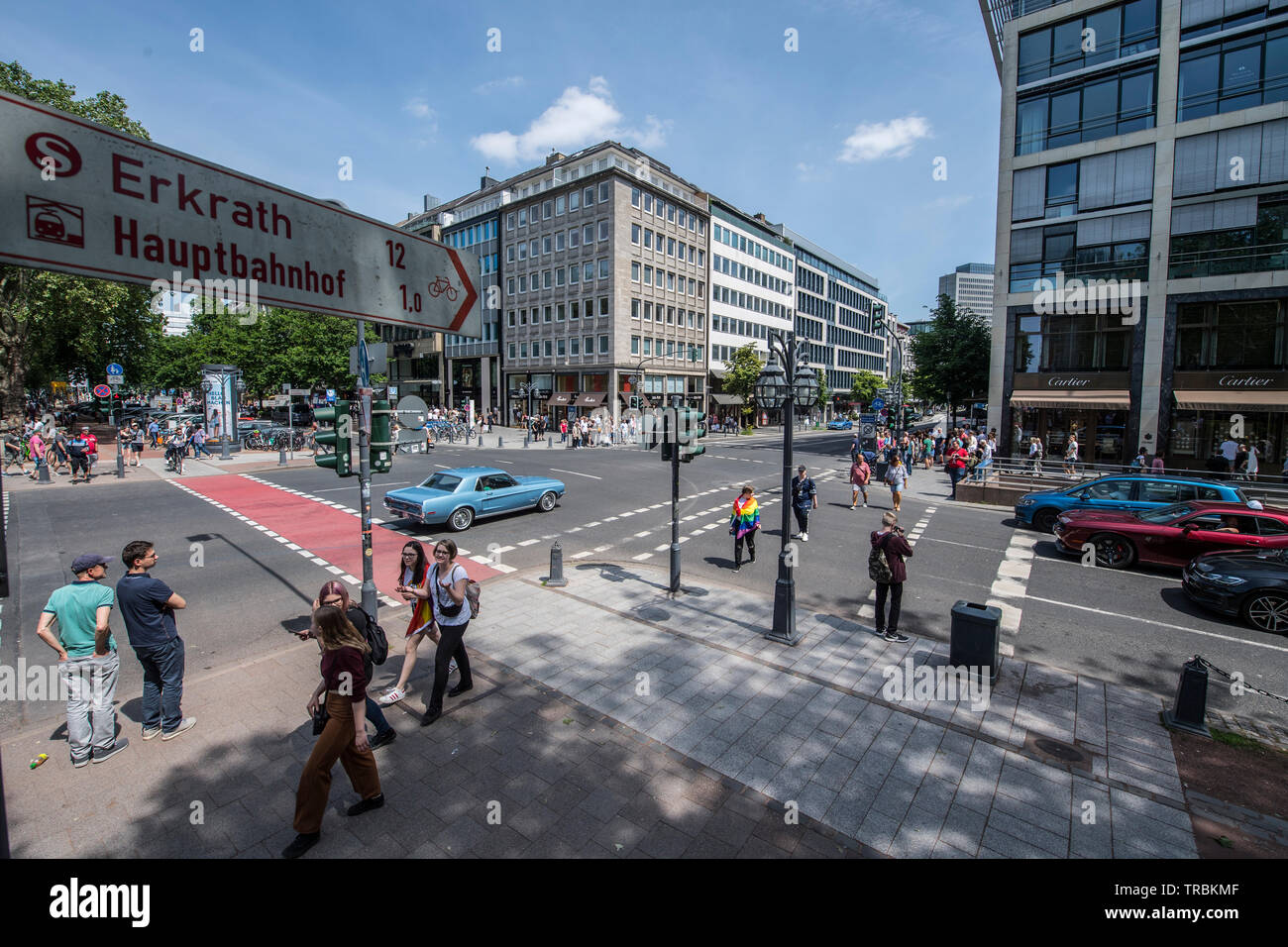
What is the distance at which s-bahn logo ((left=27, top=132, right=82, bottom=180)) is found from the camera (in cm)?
274

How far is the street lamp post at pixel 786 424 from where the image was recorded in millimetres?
8273

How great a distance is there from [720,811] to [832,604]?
18.7 feet

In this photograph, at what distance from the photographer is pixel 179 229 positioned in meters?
3.23

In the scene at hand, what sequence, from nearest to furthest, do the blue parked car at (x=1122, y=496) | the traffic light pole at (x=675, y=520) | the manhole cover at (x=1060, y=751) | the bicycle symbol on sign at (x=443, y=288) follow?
the bicycle symbol on sign at (x=443, y=288), the manhole cover at (x=1060, y=751), the traffic light pole at (x=675, y=520), the blue parked car at (x=1122, y=496)

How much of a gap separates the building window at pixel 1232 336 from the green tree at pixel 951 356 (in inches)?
466

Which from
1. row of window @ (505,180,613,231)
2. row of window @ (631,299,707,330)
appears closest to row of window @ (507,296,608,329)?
row of window @ (631,299,707,330)

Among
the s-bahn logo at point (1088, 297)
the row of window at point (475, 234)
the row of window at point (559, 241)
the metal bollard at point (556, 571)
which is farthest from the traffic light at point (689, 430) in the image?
the row of window at point (475, 234)

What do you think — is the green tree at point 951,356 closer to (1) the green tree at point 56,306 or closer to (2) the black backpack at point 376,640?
(2) the black backpack at point 376,640

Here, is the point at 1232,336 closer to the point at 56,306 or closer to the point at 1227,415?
the point at 1227,415

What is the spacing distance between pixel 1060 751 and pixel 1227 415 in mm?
25158

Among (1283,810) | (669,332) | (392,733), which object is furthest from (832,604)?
(669,332)

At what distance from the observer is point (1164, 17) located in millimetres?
23359

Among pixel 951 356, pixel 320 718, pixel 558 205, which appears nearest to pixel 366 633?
pixel 320 718

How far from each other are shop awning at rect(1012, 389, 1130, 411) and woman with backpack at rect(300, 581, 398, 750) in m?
28.3
